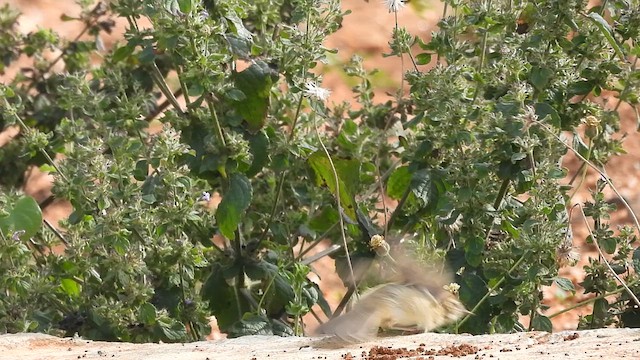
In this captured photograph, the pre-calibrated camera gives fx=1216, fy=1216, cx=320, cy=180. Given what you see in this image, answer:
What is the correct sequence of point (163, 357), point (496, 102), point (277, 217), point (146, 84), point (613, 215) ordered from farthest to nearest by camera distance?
point (613, 215) → point (146, 84) → point (277, 217) → point (496, 102) → point (163, 357)

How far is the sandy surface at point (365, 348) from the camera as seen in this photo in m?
2.64

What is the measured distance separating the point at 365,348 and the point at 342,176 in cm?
116

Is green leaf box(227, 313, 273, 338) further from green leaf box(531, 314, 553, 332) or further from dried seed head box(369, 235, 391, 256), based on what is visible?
green leaf box(531, 314, 553, 332)

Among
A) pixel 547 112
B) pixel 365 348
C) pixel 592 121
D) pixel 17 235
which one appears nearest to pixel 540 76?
pixel 547 112

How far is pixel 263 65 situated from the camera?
358cm

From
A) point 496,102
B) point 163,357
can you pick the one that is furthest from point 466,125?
point 163,357

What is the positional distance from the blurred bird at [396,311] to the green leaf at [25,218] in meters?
1.09

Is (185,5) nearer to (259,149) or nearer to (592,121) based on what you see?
(259,149)

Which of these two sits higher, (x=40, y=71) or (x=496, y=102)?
(x=40, y=71)

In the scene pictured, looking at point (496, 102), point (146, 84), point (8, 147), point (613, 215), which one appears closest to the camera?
point (496, 102)

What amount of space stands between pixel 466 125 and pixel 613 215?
303 centimetres

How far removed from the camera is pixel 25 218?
3607 mm

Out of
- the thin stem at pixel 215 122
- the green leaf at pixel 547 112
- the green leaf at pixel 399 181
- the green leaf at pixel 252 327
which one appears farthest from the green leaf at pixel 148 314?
the green leaf at pixel 547 112

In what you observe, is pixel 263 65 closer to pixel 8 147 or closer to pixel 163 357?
pixel 163 357
